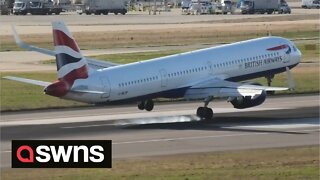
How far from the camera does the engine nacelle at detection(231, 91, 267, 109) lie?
53375 millimetres

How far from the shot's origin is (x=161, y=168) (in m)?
38.0

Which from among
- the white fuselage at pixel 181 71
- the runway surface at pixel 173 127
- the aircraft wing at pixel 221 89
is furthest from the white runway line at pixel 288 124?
the white fuselage at pixel 181 71

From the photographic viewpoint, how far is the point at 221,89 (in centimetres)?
5441

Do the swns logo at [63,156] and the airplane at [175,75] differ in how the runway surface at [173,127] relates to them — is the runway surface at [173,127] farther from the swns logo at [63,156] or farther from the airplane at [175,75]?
the swns logo at [63,156]

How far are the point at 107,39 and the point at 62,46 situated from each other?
234 feet

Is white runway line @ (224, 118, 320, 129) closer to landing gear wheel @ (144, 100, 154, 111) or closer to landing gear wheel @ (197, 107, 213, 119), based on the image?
landing gear wheel @ (197, 107, 213, 119)

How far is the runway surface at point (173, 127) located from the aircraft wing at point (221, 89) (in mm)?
1371

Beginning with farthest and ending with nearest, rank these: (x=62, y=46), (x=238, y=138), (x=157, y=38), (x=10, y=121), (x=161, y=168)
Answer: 1. (x=157, y=38)
2. (x=10, y=121)
3. (x=62, y=46)
4. (x=238, y=138)
5. (x=161, y=168)

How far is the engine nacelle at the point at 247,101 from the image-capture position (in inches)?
2101

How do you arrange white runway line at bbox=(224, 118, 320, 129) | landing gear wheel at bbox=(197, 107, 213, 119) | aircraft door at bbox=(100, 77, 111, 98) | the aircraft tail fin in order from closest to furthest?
1. the aircraft tail fin
2. white runway line at bbox=(224, 118, 320, 129)
3. aircraft door at bbox=(100, 77, 111, 98)
4. landing gear wheel at bbox=(197, 107, 213, 119)

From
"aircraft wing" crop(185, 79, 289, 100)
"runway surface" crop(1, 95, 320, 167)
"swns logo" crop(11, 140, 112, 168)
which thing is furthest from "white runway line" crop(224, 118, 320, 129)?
"swns logo" crop(11, 140, 112, 168)

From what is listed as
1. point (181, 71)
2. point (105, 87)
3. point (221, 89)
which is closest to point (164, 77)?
point (181, 71)

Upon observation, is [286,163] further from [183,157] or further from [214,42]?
[214,42]

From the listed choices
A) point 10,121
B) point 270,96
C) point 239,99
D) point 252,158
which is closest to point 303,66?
point 270,96
